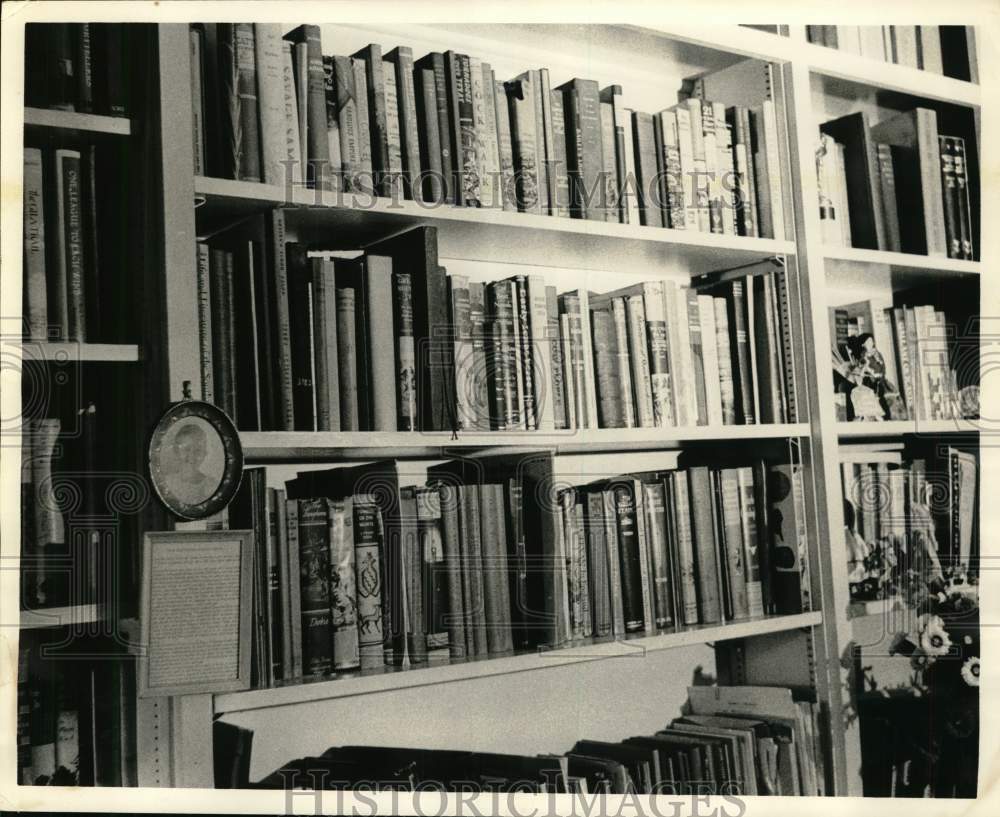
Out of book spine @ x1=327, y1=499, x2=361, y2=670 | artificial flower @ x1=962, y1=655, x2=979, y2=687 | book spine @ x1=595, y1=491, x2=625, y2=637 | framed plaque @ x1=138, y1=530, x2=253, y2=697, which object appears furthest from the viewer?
artificial flower @ x1=962, y1=655, x2=979, y2=687

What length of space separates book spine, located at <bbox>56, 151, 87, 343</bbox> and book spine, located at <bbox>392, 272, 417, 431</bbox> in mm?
438

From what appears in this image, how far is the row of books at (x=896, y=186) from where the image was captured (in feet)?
6.24

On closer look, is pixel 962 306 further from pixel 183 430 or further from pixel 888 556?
pixel 183 430

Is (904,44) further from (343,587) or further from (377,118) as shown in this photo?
(343,587)

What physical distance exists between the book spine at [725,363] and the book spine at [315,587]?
76 centimetres

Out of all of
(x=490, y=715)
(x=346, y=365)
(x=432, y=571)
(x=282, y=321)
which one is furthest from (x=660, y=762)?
(x=282, y=321)

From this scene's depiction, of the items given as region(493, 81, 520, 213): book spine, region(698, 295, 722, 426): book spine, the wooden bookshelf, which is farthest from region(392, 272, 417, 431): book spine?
the wooden bookshelf

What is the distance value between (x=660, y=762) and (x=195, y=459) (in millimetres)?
889

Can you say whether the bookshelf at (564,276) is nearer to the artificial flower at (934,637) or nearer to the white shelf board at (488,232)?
the white shelf board at (488,232)

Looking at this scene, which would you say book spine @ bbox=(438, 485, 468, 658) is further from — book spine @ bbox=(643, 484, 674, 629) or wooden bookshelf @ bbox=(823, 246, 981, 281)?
wooden bookshelf @ bbox=(823, 246, 981, 281)

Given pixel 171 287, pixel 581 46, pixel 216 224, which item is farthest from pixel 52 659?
pixel 581 46

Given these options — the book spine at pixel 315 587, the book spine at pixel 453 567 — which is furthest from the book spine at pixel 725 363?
the book spine at pixel 315 587

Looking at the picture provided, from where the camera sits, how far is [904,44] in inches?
75.1

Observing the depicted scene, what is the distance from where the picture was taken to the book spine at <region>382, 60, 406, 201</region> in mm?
1535
